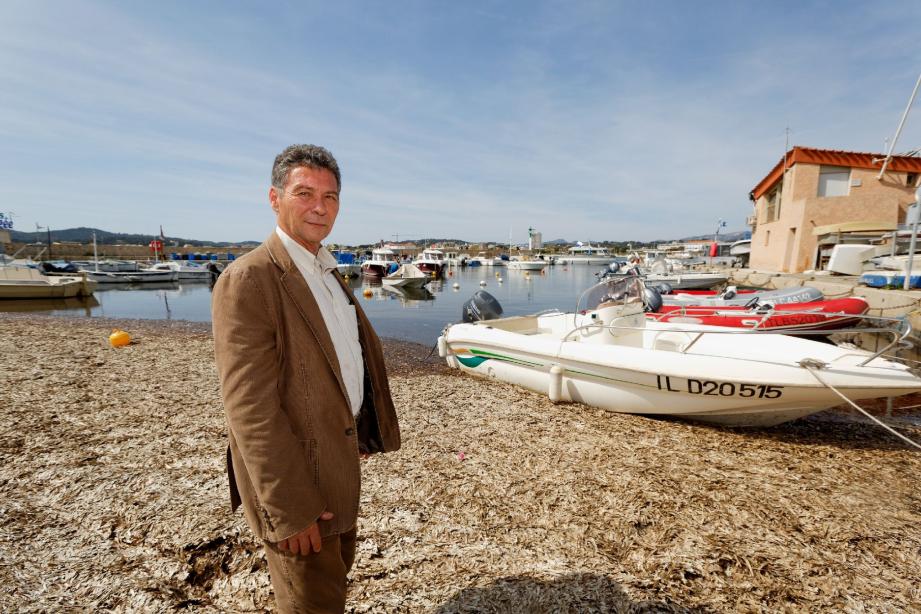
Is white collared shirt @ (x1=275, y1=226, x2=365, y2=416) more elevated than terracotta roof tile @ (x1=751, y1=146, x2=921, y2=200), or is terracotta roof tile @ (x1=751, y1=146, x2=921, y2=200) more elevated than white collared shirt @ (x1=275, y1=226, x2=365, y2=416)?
terracotta roof tile @ (x1=751, y1=146, x2=921, y2=200)

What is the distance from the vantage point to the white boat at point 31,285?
22734mm

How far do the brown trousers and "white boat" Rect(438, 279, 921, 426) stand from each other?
16.2 feet

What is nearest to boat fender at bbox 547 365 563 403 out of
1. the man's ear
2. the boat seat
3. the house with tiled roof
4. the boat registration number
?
the boat registration number

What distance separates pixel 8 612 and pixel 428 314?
797 inches

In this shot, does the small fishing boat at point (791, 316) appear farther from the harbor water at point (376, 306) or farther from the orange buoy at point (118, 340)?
the orange buoy at point (118, 340)

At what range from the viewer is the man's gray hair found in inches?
63.1

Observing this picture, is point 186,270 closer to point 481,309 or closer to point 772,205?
point 481,309

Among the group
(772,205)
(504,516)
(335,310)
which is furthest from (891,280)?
(335,310)

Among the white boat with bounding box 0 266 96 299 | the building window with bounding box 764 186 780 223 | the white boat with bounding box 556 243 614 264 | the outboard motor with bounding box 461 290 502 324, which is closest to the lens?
the outboard motor with bounding box 461 290 502 324

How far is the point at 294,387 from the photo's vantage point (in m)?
1.47

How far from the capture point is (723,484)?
392cm

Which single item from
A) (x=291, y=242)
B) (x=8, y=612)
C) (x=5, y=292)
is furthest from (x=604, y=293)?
(x=5, y=292)

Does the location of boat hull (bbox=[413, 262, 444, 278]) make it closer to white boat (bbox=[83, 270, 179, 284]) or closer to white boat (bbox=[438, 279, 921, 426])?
white boat (bbox=[83, 270, 179, 284])

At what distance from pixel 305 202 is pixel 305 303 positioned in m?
0.42
